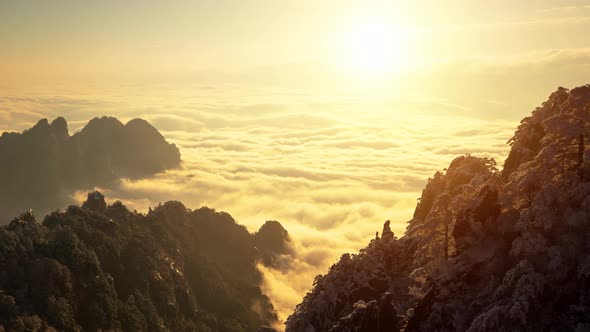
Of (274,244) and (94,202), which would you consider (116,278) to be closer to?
(94,202)

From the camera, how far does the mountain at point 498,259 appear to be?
33.2 metres

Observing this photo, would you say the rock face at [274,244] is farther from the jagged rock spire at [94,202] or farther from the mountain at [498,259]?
the mountain at [498,259]

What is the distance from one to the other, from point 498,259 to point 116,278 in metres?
72.1

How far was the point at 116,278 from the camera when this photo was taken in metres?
93.4

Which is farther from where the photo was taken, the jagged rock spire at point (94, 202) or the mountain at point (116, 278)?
the jagged rock spire at point (94, 202)

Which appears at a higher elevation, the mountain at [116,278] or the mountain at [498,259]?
the mountain at [498,259]

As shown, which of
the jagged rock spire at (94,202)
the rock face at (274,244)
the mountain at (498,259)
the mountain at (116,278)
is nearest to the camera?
the mountain at (498,259)

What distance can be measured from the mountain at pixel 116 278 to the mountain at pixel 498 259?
1765 inches

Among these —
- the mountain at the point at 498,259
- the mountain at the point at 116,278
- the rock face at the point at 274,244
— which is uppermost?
the mountain at the point at 498,259

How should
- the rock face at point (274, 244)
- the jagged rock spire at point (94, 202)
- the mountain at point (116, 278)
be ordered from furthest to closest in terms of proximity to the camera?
the rock face at point (274, 244)
the jagged rock spire at point (94, 202)
the mountain at point (116, 278)

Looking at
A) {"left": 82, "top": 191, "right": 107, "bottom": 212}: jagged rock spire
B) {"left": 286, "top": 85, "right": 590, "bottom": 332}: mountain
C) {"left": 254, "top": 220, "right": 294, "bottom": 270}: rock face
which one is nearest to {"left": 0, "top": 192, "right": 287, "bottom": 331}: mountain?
{"left": 82, "top": 191, "right": 107, "bottom": 212}: jagged rock spire

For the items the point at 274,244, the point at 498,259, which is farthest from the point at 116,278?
the point at 274,244

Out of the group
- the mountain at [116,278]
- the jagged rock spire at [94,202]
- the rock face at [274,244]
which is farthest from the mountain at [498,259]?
the rock face at [274,244]

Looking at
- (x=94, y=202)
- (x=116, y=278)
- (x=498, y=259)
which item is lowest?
(x=116, y=278)
